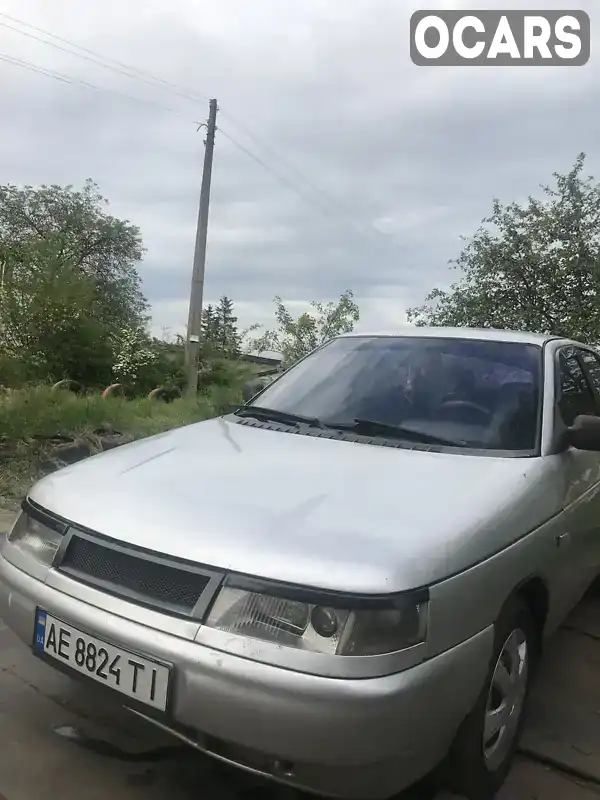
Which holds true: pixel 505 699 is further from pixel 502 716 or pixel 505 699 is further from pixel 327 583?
pixel 327 583

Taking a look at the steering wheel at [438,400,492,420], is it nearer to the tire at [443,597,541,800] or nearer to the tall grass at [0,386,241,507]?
the tire at [443,597,541,800]

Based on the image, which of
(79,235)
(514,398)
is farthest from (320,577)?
(79,235)

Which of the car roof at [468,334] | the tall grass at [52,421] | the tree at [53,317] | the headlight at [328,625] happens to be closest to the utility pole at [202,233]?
the tree at [53,317]

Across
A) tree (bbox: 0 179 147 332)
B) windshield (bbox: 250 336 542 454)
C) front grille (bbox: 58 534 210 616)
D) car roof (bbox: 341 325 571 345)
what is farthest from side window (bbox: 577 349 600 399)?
tree (bbox: 0 179 147 332)

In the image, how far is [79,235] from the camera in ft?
72.4

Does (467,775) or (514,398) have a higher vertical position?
(514,398)

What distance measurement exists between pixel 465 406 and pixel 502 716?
3.82 ft

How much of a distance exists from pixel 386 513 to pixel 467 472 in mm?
470

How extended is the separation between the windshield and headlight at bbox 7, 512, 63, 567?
1192 millimetres

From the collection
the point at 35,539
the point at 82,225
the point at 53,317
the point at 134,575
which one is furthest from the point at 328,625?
the point at 82,225

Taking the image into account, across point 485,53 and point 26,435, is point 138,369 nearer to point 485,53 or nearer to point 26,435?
point 26,435

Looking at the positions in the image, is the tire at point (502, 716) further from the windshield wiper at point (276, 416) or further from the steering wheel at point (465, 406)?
the windshield wiper at point (276, 416)

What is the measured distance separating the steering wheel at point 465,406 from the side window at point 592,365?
111 cm

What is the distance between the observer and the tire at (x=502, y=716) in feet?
6.19
